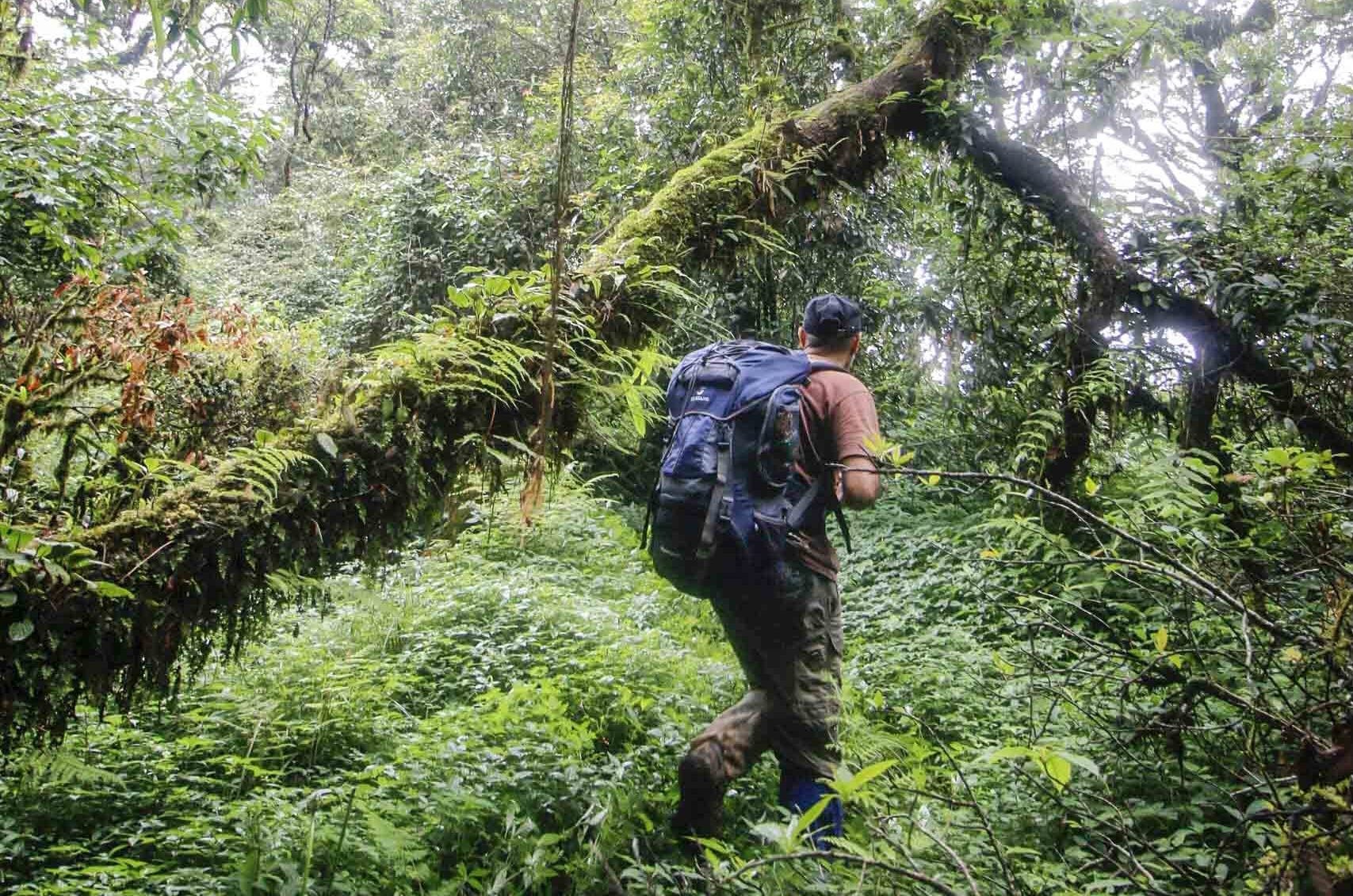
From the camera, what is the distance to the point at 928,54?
6.20m

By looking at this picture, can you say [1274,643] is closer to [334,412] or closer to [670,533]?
[670,533]

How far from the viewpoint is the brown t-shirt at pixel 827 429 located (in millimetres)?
3615

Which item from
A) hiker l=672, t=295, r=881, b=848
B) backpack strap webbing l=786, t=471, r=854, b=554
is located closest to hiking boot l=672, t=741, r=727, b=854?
hiker l=672, t=295, r=881, b=848

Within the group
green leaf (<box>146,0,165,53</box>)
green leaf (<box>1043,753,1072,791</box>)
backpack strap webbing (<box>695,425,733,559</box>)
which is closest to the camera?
green leaf (<box>1043,753,1072,791</box>)

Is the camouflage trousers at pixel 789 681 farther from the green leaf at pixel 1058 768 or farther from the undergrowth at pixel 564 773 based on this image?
the green leaf at pixel 1058 768

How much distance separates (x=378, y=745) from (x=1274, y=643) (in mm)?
3739

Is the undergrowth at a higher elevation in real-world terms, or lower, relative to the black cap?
lower

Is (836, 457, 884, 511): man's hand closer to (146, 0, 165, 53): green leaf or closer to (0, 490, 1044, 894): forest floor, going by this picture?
(0, 490, 1044, 894): forest floor

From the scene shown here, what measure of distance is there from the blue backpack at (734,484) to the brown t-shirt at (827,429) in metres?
0.08

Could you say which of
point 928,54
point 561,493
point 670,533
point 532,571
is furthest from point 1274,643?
point 561,493

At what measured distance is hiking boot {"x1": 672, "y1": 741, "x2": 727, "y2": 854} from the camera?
3.54 m

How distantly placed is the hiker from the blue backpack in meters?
0.05

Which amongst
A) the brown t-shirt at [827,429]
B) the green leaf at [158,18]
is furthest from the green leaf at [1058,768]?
the green leaf at [158,18]

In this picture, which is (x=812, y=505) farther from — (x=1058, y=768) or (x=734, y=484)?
→ (x=1058, y=768)
